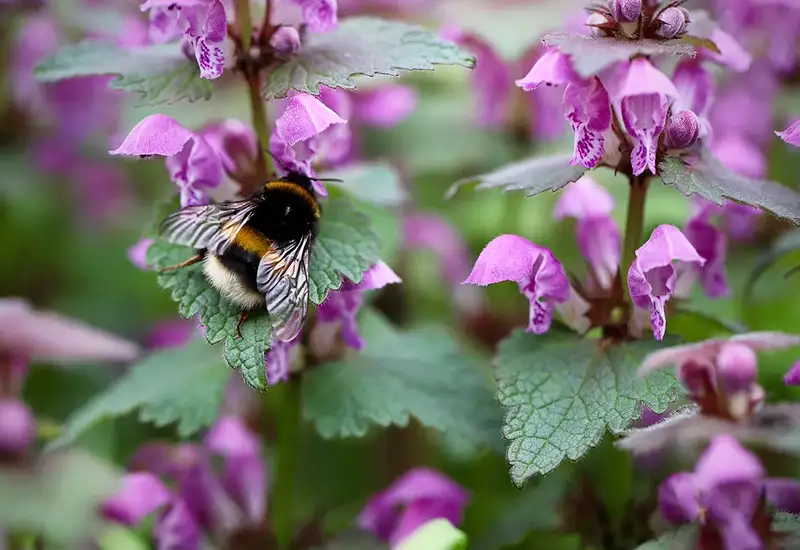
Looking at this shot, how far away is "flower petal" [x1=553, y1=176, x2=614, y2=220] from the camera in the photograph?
109cm

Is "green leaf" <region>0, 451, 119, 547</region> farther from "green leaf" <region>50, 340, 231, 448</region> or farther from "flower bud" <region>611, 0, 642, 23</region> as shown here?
"flower bud" <region>611, 0, 642, 23</region>

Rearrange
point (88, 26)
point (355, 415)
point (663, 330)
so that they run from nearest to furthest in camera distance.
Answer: point (663, 330) < point (355, 415) < point (88, 26)

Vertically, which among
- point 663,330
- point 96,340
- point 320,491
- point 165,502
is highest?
point 663,330

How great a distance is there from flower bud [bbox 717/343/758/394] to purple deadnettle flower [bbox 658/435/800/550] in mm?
51

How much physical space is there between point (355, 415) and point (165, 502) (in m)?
0.30

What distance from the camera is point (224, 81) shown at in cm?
162

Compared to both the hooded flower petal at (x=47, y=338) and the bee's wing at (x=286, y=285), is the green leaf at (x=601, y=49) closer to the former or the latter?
the bee's wing at (x=286, y=285)

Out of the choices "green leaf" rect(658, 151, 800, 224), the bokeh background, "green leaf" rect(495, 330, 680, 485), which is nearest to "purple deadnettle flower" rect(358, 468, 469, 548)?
the bokeh background

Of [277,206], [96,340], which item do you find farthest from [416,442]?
[277,206]

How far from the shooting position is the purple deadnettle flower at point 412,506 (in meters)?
1.11

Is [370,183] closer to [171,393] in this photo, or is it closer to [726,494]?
[171,393]

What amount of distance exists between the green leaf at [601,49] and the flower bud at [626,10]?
20mm

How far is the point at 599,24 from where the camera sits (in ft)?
2.74

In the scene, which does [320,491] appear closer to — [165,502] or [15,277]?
[165,502]
